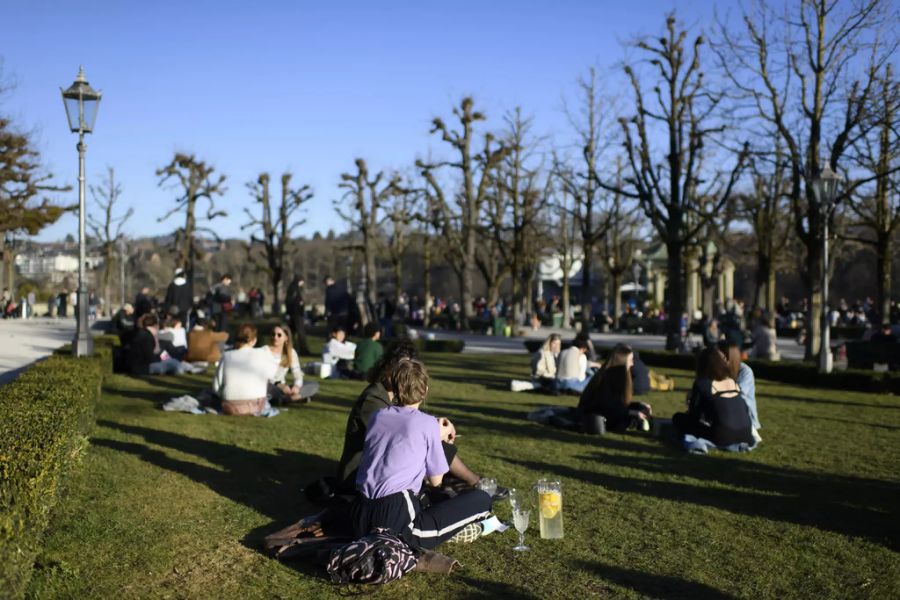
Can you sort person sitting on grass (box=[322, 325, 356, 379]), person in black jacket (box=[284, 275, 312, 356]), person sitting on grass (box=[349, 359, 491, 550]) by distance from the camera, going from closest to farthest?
person sitting on grass (box=[349, 359, 491, 550]), person sitting on grass (box=[322, 325, 356, 379]), person in black jacket (box=[284, 275, 312, 356])

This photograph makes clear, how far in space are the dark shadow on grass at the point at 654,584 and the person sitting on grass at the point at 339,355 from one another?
1060 cm

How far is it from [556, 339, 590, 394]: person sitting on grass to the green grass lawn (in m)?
2.70

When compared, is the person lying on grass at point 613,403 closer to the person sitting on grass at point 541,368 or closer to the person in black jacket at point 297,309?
the person sitting on grass at point 541,368

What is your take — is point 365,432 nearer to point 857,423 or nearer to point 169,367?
point 857,423

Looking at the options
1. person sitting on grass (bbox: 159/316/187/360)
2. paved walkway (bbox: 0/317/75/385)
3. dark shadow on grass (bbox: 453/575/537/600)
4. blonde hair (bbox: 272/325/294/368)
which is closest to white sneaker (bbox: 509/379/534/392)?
blonde hair (bbox: 272/325/294/368)

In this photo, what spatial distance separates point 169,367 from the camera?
50.8ft

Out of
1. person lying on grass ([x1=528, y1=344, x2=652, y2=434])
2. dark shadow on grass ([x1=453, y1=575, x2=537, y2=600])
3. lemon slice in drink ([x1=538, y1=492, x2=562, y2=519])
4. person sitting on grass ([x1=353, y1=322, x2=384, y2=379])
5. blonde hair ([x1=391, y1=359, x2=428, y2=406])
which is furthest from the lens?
person sitting on grass ([x1=353, y1=322, x2=384, y2=379])

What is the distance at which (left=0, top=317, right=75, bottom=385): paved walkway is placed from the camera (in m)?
15.5

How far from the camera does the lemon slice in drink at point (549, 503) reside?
17.9 ft

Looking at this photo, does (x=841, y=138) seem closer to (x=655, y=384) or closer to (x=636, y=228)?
(x=655, y=384)

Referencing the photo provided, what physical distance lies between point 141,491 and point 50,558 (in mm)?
1772

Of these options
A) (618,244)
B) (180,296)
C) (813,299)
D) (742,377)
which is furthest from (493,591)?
(618,244)

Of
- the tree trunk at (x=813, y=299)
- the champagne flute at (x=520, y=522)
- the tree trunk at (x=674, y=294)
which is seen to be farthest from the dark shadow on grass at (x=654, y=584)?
the tree trunk at (x=674, y=294)

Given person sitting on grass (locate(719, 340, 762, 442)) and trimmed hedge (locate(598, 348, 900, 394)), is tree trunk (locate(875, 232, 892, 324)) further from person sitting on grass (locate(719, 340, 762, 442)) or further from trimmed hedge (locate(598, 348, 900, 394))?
person sitting on grass (locate(719, 340, 762, 442))
